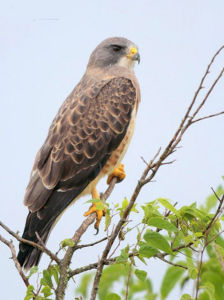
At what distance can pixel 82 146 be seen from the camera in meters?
4.71

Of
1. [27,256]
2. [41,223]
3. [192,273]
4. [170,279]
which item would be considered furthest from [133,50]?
[192,273]

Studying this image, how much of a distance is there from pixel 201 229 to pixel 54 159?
6.83ft

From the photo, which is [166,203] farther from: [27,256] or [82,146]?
[82,146]

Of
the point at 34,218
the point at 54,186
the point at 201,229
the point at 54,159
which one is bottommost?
the point at 201,229

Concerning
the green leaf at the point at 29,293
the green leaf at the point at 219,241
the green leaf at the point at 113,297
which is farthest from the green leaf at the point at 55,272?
the green leaf at the point at 219,241

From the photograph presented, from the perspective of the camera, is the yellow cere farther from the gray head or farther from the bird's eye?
the bird's eye

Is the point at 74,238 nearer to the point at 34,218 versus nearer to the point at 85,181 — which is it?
the point at 34,218

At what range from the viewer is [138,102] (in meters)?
5.23

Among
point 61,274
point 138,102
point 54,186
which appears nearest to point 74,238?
point 61,274

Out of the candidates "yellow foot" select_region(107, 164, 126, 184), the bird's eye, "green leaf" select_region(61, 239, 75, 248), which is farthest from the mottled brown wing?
"green leaf" select_region(61, 239, 75, 248)

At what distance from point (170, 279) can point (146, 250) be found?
835mm

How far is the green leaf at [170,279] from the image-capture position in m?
3.29

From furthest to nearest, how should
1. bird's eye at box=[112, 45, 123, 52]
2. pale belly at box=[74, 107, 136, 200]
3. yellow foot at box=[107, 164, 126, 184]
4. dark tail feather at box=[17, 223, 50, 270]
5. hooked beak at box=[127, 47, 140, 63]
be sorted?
bird's eye at box=[112, 45, 123, 52]
hooked beak at box=[127, 47, 140, 63]
yellow foot at box=[107, 164, 126, 184]
pale belly at box=[74, 107, 136, 200]
dark tail feather at box=[17, 223, 50, 270]

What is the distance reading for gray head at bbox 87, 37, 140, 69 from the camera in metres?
5.50
